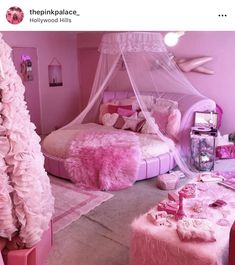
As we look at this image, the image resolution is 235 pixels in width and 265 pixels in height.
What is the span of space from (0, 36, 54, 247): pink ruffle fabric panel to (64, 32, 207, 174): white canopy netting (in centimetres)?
278

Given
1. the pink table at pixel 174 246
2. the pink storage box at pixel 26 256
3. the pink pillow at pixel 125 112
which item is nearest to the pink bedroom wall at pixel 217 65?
the pink pillow at pixel 125 112

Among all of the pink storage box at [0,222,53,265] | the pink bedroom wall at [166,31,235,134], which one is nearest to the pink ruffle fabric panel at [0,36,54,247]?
the pink storage box at [0,222,53,265]

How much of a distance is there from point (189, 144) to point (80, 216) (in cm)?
207

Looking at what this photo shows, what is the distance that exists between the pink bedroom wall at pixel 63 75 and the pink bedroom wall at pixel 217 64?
5.79 ft

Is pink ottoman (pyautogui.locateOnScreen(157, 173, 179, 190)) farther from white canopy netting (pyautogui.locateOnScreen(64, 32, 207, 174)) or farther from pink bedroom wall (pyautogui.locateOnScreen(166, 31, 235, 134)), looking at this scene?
pink bedroom wall (pyautogui.locateOnScreen(166, 31, 235, 134))

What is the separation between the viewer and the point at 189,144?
446cm

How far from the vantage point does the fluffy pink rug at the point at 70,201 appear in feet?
10.0

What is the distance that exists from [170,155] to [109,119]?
4.60 feet

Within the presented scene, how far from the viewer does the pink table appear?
1847mm

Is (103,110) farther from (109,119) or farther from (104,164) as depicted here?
(104,164)

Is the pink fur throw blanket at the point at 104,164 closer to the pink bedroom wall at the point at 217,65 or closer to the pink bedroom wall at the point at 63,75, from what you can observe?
the pink bedroom wall at the point at 217,65

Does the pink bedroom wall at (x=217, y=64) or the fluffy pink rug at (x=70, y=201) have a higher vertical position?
the pink bedroom wall at (x=217, y=64)
